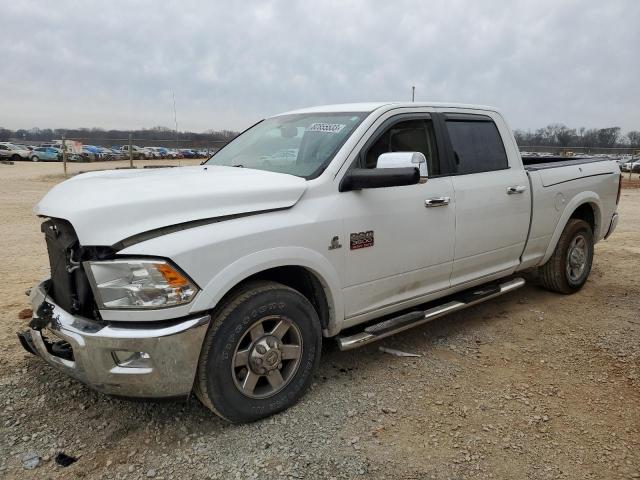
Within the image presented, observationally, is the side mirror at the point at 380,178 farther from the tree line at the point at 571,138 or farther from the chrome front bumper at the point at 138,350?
the tree line at the point at 571,138

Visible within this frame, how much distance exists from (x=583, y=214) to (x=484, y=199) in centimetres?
213

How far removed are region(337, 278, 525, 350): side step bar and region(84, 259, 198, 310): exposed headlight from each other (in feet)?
4.12

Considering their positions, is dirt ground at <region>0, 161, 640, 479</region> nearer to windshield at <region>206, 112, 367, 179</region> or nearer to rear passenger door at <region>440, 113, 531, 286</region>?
rear passenger door at <region>440, 113, 531, 286</region>

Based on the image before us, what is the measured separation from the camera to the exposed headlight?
2.44 m

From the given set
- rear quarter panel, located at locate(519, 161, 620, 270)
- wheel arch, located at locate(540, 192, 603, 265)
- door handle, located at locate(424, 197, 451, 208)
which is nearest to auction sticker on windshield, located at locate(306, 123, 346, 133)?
door handle, located at locate(424, 197, 451, 208)

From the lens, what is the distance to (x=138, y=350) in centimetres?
247

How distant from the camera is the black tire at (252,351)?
8.82 feet

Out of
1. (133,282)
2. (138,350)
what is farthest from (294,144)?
(138,350)

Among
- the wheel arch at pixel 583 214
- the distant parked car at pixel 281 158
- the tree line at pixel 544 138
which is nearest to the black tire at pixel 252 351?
the distant parked car at pixel 281 158

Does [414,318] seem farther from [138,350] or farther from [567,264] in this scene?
[567,264]

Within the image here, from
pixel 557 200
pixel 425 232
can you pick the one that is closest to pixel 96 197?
pixel 425 232

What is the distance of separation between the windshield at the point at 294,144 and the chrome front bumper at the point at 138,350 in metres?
1.25

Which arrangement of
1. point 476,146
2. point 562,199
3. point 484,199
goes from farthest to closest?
point 562,199 < point 476,146 < point 484,199

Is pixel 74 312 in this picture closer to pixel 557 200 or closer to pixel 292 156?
pixel 292 156
